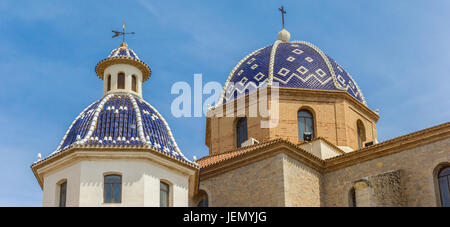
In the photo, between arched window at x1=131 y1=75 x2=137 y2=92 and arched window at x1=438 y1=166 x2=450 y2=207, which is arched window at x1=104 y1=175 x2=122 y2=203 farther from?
arched window at x1=438 y1=166 x2=450 y2=207

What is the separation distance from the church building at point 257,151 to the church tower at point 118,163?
3cm

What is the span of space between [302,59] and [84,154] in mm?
12551

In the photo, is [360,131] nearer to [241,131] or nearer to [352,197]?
[241,131]

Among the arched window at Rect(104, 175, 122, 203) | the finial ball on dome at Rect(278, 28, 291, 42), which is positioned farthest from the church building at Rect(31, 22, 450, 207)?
the finial ball on dome at Rect(278, 28, 291, 42)

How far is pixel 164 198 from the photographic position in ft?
58.0

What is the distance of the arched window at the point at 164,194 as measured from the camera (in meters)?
17.5

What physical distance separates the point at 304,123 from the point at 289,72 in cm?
234

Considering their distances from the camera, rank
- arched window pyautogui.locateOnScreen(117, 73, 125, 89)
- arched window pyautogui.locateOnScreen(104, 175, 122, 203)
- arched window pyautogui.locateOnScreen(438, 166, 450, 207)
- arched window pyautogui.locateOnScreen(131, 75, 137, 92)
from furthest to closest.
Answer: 1. arched window pyautogui.locateOnScreen(131, 75, 137, 92)
2. arched window pyautogui.locateOnScreen(117, 73, 125, 89)
3. arched window pyautogui.locateOnScreen(438, 166, 450, 207)
4. arched window pyautogui.locateOnScreen(104, 175, 122, 203)

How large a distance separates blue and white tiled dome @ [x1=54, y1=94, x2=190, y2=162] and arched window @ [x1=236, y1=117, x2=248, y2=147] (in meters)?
6.91

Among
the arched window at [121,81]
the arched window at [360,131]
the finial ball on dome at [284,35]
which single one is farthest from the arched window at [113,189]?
the finial ball on dome at [284,35]

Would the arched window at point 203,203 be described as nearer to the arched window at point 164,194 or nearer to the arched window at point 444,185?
the arched window at point 164,194

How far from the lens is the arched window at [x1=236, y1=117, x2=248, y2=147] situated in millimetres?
25641
